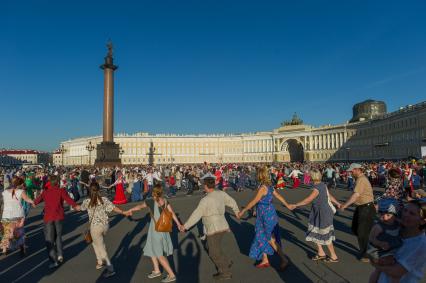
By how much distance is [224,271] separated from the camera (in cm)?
565

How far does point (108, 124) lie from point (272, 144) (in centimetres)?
9928

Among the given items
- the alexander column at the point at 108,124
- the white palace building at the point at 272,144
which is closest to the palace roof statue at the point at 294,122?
the white palace building at the point at 272,144

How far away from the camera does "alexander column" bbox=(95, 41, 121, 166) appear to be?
112 ft

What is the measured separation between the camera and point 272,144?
421 ft

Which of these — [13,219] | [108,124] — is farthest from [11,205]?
[108,124]

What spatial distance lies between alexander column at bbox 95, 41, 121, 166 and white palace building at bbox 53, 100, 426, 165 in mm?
66967

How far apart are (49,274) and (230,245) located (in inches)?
151

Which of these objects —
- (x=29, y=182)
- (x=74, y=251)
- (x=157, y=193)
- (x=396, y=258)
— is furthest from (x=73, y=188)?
(x=396, y=258)

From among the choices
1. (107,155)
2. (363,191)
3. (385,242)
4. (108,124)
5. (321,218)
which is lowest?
(321,218)

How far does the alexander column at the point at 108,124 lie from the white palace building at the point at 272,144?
66967 millimetres

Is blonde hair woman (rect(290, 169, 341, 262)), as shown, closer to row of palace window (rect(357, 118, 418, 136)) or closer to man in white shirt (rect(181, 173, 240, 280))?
man in white shirt (rect(181, 173, 240, 280))

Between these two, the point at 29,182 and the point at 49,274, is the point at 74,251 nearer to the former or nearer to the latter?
the point at 49,274

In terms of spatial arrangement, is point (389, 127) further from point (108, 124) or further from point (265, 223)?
point (265, 223)

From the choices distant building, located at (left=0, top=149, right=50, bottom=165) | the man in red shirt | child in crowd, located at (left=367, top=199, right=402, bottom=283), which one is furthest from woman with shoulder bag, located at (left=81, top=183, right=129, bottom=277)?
distant building, located at (left=0, top=149, right=50, bottom=165)
